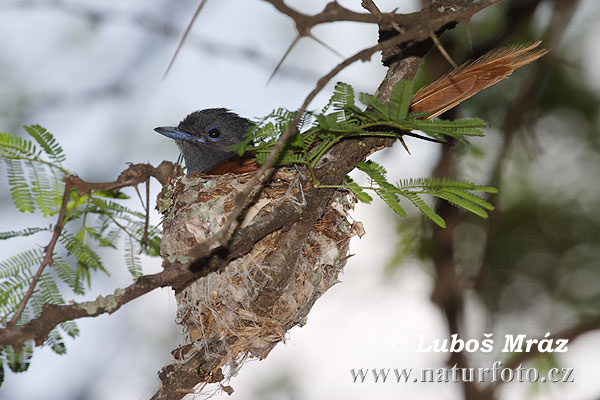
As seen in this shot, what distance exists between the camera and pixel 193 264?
2754mm

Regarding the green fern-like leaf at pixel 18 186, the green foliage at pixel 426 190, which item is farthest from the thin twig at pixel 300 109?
the green fern-like leaf at pixel 18 186

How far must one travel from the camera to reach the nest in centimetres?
408

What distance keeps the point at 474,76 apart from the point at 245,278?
5.95ft

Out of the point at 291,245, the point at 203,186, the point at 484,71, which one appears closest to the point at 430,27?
the point at 484,71

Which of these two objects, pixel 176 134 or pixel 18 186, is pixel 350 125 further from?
pixel 176 134

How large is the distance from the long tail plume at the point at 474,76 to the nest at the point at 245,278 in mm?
876

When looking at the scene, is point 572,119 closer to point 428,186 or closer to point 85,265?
point 428,186

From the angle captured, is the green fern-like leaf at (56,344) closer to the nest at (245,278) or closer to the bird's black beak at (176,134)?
the nest at (245,278)

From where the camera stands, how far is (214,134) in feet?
19.6

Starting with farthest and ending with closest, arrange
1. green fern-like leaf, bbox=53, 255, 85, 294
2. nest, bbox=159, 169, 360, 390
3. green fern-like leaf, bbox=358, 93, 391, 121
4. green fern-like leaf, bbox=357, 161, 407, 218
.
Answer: green fern-like leaf, bbox=53, 255, 85, 294 → nest, bbox=159, 169, 360, 390 → green fern-like leaf, bbox=357, 161, 407, 218 → green fern-like leaf, bbox=358, 93, 391, 121

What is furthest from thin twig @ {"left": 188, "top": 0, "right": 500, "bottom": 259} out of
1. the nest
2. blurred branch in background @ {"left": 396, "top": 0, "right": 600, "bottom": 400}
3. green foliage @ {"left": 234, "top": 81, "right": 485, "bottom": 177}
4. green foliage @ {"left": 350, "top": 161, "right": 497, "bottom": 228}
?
blurred branch in background @ {"left": 396, "top": 0, "right": 600, "bottom": 400}

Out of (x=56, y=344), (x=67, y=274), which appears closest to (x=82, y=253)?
(x=67, y=274)

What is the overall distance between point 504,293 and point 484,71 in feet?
8.38

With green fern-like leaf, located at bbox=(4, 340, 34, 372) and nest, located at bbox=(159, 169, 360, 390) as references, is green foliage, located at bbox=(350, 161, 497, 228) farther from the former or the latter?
green fern-like leaf, located at bbox=(4, 340, 34, 372)
